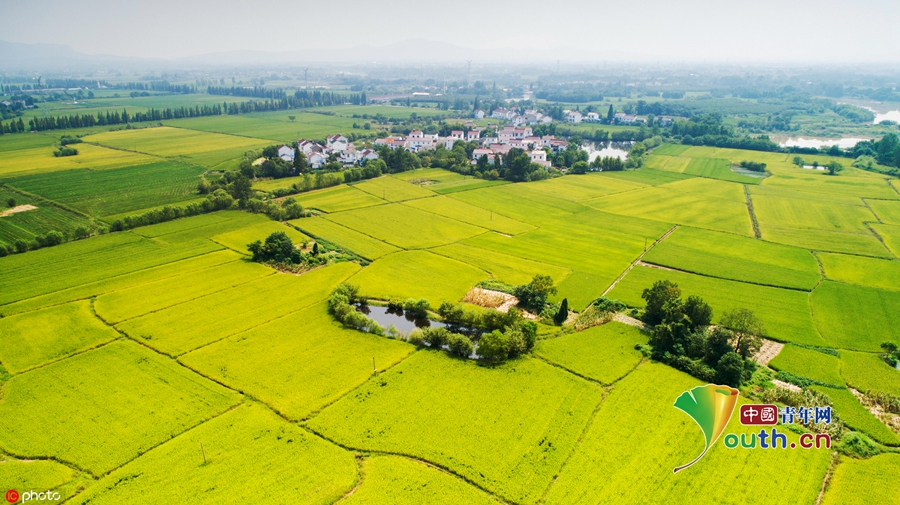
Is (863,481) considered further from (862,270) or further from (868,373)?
(862,270)

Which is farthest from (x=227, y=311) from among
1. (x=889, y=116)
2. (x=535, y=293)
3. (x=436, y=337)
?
(x=889, y=116)

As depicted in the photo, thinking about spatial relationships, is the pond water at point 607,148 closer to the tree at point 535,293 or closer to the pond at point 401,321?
the tree at point 535,293

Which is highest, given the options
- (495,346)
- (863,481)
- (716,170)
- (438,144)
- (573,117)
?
(573,117)

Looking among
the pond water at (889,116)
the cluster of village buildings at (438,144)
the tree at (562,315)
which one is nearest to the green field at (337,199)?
the cluster of village buildings at (438,144)

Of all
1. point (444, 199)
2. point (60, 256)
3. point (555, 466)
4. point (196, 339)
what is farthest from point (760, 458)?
point (60, 256)

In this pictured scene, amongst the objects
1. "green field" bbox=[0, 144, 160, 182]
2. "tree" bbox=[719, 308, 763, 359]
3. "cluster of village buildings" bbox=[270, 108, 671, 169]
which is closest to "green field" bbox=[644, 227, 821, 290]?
"tree" bbox=[719, 308, 763, 359]

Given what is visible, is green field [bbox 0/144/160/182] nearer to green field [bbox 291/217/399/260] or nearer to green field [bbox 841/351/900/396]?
green field [bbox 291/217/399/260]
